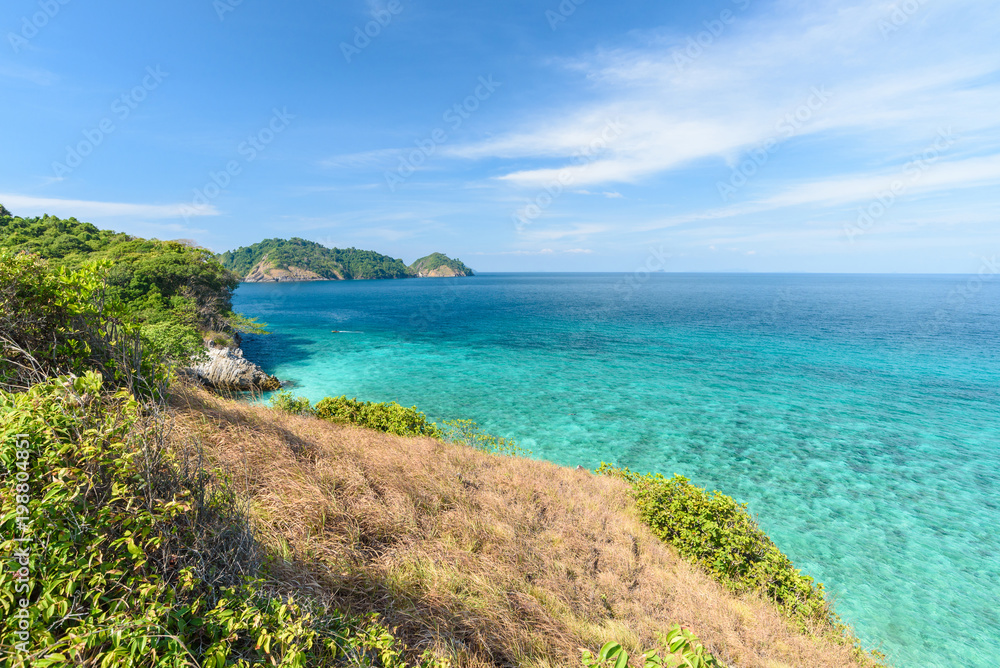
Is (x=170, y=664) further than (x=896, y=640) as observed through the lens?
No

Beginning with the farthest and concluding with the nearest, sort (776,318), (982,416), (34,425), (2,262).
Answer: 1. (776,318)
2. (982,416)
3. (2,262)
4. (34,425)

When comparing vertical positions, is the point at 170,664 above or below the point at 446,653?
above

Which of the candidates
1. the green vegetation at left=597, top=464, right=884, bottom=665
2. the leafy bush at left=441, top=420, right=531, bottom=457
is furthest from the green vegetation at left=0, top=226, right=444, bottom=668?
the leafy bush at left=441, top=420, right=531, bottom=457

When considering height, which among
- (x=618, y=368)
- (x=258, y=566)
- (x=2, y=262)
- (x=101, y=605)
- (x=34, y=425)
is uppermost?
(x=2, y=262)

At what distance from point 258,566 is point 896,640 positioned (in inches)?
605

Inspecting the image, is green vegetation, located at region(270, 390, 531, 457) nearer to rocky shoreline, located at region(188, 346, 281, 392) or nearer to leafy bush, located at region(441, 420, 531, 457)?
leafy bush, located at region(441, 420, 531, 457)

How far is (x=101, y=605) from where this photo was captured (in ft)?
10.3

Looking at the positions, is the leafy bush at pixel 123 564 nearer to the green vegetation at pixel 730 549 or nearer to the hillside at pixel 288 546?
the hillside at pixel 288 546

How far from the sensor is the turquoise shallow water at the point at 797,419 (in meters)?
11.9

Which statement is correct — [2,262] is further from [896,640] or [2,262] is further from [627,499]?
[896,640]

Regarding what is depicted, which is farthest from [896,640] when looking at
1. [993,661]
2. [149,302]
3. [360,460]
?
[149,302]

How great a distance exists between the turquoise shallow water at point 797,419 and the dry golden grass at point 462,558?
735 centimetres

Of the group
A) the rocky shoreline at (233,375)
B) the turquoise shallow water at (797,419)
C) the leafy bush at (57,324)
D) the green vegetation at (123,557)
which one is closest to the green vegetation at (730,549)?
the turquoise shallow water at (797,419)

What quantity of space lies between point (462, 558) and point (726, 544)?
7.38 meters
